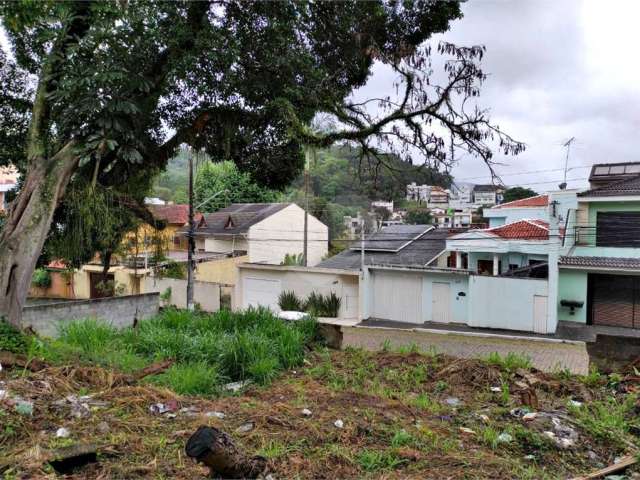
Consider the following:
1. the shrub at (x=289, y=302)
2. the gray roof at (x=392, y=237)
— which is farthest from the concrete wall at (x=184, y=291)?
the gray roof at (x=392, y=237)

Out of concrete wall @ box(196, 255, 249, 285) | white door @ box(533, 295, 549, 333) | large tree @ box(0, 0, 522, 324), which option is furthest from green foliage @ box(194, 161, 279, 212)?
large tree @ box(0, 0, 522, 324)

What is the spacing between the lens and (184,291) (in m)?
16.1

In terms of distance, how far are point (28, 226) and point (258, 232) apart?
1497 cm

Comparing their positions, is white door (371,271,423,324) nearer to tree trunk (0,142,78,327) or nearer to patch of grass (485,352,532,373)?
patch of grass (485,352,532,373)

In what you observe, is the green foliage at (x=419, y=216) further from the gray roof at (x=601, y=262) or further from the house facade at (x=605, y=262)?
the gray roof at (x=601, y=262)

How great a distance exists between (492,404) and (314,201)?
2023 centimetres

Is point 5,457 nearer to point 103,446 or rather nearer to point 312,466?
point 103,446

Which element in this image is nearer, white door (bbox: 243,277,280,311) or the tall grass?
the tall grass

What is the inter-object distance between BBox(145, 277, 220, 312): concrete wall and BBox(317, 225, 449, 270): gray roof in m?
3.91

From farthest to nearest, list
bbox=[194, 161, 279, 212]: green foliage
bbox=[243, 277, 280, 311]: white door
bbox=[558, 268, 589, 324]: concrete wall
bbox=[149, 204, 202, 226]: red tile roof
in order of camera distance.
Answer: bbox=[194, 161, 279, 212]: green foliage < bbox=[149, 204, 202, 226]: red tile roof < bbox=[243, 277, 280, 311]: white door < bbox=[558, 268, 589, 324]: concrete wall

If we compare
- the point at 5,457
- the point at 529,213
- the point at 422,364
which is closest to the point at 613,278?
the point at 529,213

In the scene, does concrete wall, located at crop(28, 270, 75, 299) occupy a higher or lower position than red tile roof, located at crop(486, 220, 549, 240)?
lower

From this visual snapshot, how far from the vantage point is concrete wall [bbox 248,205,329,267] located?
20.1m

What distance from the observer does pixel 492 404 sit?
3.74 metres
